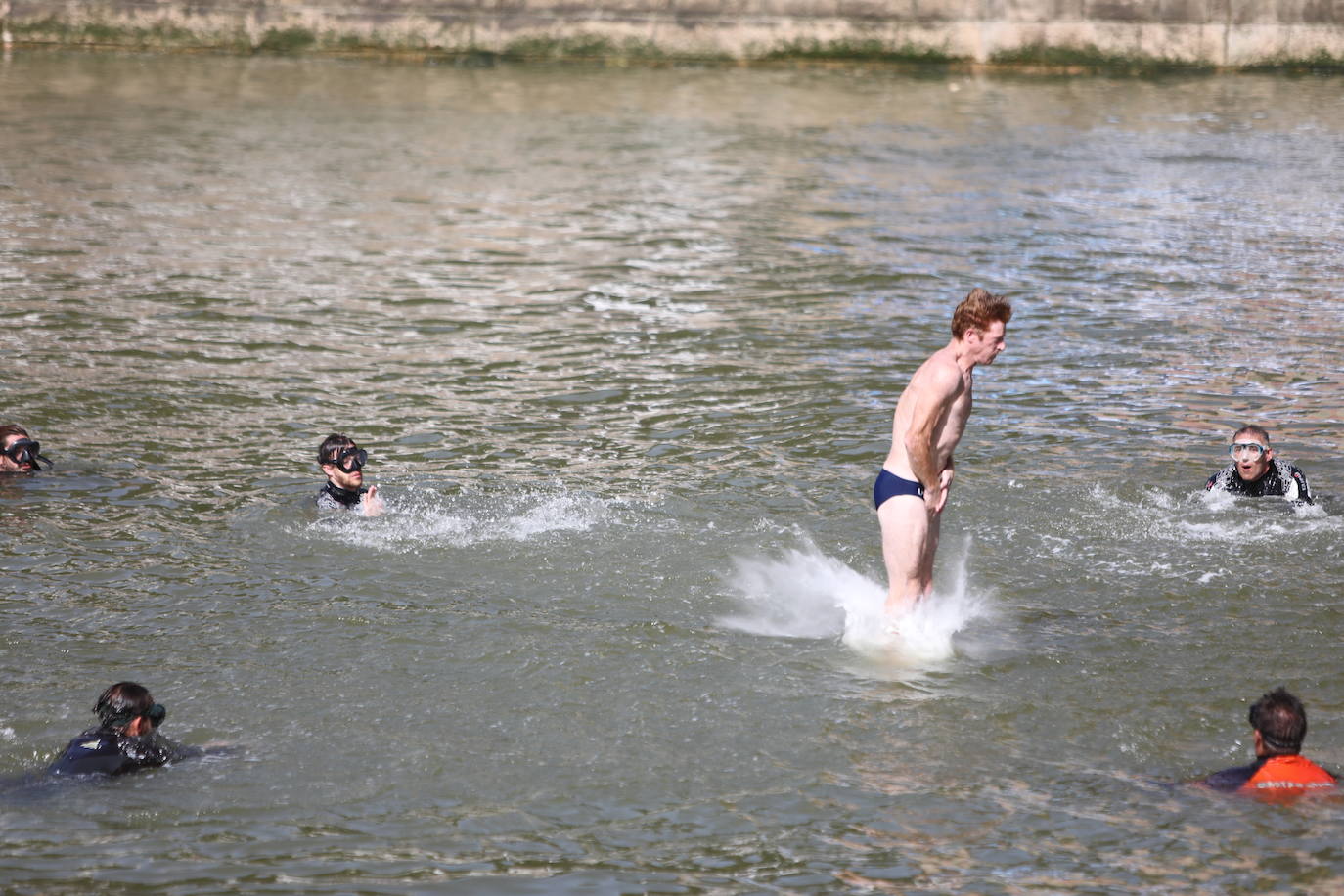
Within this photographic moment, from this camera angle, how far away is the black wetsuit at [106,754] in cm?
693

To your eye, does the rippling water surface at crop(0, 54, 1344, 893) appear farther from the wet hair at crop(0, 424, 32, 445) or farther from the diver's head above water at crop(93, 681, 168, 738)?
the wet hair at crop(0, 424, 32, 445)

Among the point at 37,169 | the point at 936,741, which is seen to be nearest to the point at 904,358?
the point at 936,741

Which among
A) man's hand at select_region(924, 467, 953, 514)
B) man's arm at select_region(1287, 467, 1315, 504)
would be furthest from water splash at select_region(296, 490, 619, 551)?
man's arm at select_region(1287, 467, 1315, 504)

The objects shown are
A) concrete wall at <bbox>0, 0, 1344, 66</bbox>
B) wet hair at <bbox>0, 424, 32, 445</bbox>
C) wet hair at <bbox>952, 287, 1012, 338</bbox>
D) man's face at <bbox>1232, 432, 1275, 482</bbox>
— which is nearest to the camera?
wet hair at <bbox>952, 287, 1012, 338</bbox>

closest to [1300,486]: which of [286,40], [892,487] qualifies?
[892,487]

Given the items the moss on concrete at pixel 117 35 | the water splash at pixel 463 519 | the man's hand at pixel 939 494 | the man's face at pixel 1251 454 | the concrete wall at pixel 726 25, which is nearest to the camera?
the man's hand at pixel 939 494

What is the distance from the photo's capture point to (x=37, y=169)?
21.1 m

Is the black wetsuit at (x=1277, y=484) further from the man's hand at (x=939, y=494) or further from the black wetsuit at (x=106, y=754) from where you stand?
the black wetsuit at (x=106, y=754)

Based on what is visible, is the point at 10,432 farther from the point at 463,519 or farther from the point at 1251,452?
the point at 1251,452

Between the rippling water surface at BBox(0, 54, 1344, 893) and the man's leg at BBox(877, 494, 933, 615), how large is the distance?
0.33 metres

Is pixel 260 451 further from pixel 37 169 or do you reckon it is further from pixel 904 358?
pixel 37 169

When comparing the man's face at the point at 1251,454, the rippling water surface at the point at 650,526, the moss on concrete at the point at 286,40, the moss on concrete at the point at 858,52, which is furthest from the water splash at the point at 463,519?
the moss on concrete at the point at 286,40

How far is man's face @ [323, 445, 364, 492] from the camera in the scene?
1028 centimetres

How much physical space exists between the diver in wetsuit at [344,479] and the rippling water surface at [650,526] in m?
0.25
